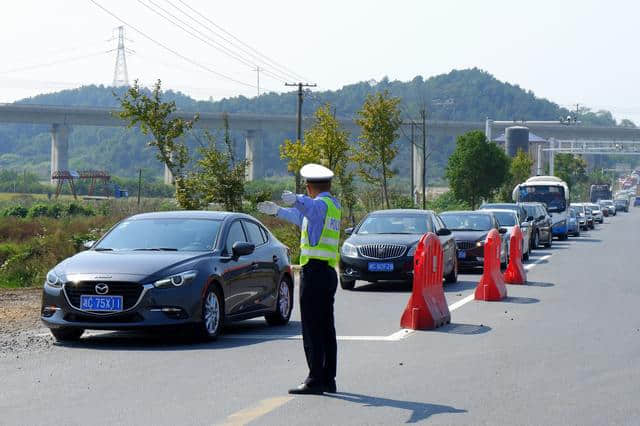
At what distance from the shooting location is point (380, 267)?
824 inches

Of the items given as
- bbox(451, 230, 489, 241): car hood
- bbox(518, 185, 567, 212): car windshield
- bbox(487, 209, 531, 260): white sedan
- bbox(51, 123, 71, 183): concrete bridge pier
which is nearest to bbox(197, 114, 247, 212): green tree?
bbox(451, 230, 489, 241): car hood

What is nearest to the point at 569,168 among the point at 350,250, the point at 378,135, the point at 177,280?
the point at 378,135

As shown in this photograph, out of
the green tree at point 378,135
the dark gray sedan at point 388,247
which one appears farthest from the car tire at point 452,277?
the green tree at point 378,135

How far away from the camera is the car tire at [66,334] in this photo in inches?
511

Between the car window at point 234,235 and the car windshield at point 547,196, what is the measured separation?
41.0 m

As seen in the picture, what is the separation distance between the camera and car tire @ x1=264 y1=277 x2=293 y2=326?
14.8 m

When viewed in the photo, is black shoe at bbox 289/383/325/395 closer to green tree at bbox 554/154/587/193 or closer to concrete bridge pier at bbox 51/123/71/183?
concrete bridge pier at bbox 51/123/71/183

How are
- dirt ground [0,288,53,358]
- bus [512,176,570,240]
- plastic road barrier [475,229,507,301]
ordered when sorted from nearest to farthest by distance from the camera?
1. dirt ground [0,288,53,358]
2. plastic road barrier [475,229,507,301]
3. bus [512,176,570,240]

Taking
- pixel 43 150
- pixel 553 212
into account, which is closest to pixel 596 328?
pixel 553 212

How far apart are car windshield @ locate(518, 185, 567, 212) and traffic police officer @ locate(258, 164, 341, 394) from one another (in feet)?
150

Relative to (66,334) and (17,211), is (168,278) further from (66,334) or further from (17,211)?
(17,211)

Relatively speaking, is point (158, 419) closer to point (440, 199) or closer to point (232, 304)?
point (232, 304)

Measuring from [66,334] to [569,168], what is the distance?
12195 cm

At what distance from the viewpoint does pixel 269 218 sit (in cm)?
4928
